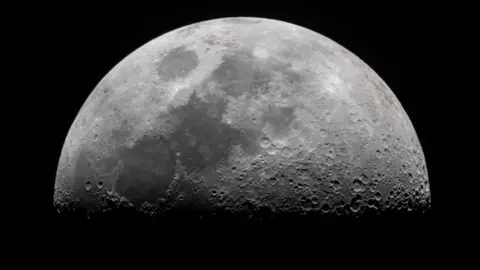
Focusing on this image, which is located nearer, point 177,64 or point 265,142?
point 265,142

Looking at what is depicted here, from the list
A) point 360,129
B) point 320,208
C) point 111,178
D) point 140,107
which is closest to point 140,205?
point 111,178

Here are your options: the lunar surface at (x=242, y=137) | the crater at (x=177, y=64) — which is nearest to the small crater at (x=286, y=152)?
the lunar surface at (x=242, y=137)

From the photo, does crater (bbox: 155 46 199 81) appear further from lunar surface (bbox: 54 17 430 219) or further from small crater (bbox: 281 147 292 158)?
small crater (bbox: 281 147 292 158)

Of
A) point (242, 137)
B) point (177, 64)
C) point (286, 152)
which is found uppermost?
point (177, 64)

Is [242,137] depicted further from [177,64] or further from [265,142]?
[177,64]

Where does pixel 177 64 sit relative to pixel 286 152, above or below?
above

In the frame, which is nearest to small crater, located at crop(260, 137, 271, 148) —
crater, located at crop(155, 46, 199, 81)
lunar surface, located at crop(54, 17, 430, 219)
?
lunar surface, located at crop(54, 17, 430, 219)

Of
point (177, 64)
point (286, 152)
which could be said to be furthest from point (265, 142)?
point (177, 64)

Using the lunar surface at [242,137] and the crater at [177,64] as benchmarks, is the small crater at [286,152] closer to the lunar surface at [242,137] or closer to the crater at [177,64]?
the lunar surface at [242,137]

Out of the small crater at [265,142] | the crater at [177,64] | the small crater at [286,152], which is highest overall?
the crater at [177,64]

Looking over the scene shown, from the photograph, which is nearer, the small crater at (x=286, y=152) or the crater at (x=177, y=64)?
the small crater at (x=286, y=152)
